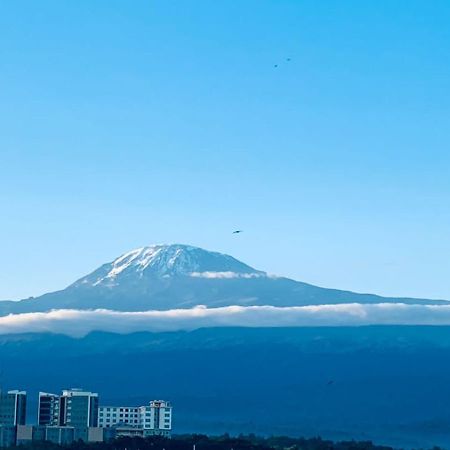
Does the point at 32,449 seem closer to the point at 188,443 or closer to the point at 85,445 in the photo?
the point at 85,445

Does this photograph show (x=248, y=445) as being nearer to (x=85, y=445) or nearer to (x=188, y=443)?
(x=188, y=443)

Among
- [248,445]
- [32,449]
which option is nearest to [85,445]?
[32,449]

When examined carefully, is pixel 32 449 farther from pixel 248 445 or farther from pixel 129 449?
pixel 248 445

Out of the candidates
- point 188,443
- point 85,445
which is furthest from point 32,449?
point 188,443

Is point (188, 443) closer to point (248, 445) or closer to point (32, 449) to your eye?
point (248, 445)

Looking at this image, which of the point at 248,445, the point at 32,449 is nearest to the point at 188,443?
the point at 248,445

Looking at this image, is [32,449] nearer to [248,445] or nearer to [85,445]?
[85,445]
